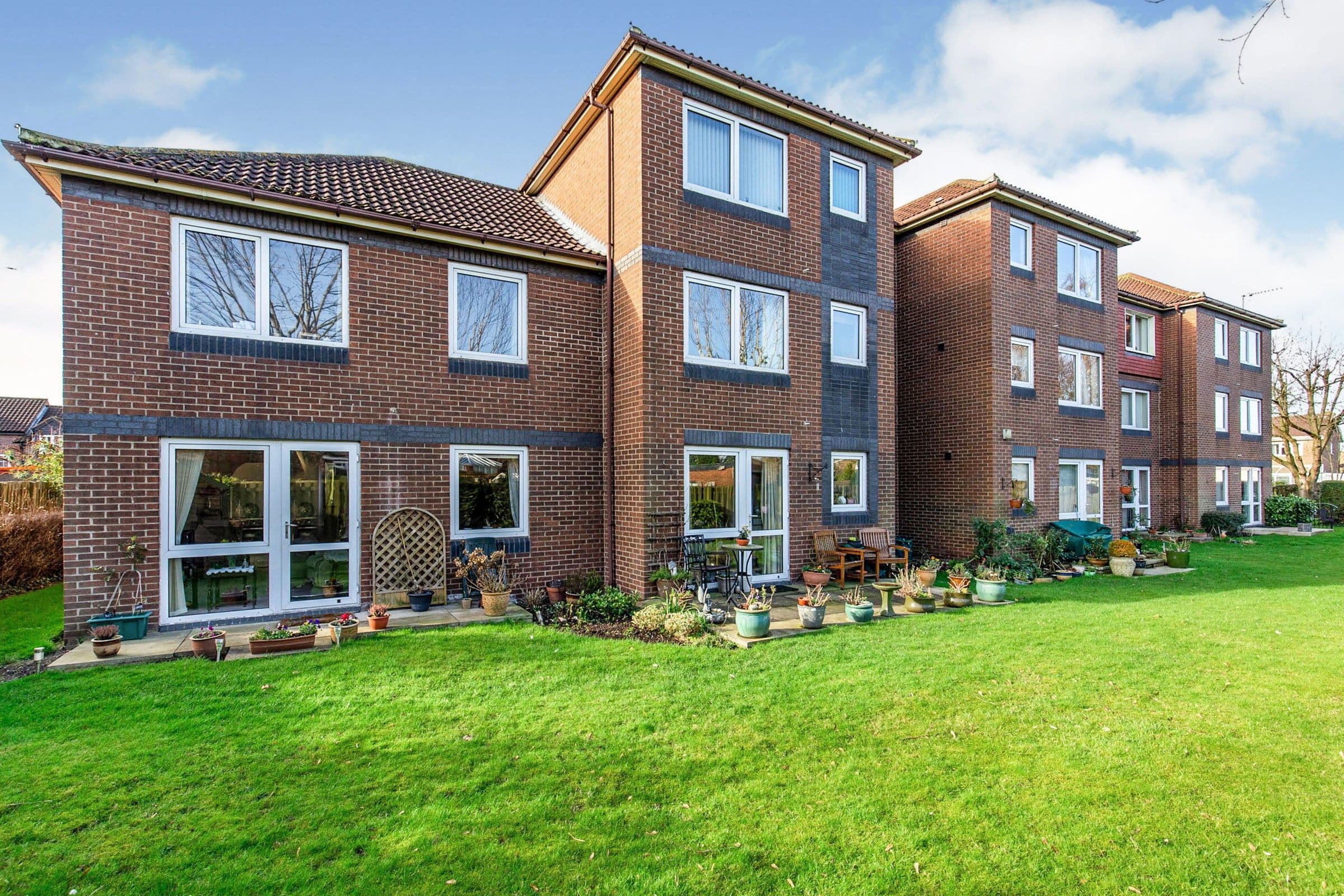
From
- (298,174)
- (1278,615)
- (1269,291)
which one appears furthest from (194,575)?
(1269,291)

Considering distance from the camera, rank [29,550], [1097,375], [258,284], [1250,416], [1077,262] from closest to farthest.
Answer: [258,284]
[29,550]
[1077,262]
[1097,375]
[1250,416]

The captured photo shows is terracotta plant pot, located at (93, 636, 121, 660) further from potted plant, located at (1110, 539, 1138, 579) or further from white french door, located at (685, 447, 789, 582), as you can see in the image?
potted plant, located at (1110, 539, 1138, 579)

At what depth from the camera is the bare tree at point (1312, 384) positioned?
3017 cm

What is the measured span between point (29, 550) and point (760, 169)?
1608cm

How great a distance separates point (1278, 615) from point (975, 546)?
5270 mm

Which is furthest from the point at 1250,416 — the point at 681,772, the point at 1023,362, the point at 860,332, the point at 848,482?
the point at 681,772

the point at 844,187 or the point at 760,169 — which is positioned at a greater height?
the point at 844,187

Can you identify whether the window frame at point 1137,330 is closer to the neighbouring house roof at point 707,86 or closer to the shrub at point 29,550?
the neighbouring house roof at point 707,86

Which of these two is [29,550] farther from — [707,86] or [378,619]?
[707,86]

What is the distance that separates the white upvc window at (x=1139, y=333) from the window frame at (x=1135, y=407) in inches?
56.7

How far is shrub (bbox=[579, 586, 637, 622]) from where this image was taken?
8844mm

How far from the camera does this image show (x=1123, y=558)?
1347 cm

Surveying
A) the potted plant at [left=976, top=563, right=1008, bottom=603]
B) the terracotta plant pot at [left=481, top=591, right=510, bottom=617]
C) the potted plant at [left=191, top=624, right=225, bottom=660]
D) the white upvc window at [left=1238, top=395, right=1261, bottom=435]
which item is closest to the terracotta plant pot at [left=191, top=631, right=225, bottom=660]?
the potted plant at [left=191, top=624, right=225, bottom=660]

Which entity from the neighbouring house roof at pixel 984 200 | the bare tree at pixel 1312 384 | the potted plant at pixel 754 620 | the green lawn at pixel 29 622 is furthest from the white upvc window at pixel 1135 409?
the green lawn at pixel 29 622
